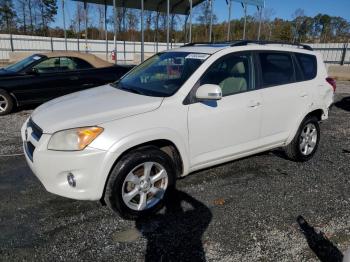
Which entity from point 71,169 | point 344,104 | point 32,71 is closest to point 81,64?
point 32,71

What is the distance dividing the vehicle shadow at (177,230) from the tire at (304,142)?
195 centimetres

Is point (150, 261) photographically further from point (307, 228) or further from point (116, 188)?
point (307, 228)

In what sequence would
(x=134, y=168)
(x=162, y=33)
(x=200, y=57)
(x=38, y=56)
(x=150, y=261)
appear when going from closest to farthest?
(x=150, y=261), (x=134, y=168), (x=200, y=57), (x=38, y=56), (x=162, y=33)

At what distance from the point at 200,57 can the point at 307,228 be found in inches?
87.1

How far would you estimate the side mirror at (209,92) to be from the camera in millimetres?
3365

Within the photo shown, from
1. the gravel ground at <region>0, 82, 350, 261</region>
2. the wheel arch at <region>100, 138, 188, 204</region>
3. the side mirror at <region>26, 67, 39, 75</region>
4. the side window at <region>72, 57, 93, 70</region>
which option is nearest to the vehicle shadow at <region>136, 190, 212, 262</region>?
the gravel ground at <region>0, 82, 350, 261</region>

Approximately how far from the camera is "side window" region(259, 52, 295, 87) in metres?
4.26

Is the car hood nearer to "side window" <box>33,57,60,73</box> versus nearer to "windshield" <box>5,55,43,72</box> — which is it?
"side window" <box>33,57,60,73</box>

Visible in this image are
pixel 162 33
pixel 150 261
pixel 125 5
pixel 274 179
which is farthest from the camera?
pixel 162 33

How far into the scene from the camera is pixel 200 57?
3.86 metres

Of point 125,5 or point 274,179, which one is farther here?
point 125,5

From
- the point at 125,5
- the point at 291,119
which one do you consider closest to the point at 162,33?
the point at 125,5

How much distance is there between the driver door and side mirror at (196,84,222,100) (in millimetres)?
148

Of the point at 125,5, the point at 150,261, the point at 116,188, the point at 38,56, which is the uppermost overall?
the point at 125,5
